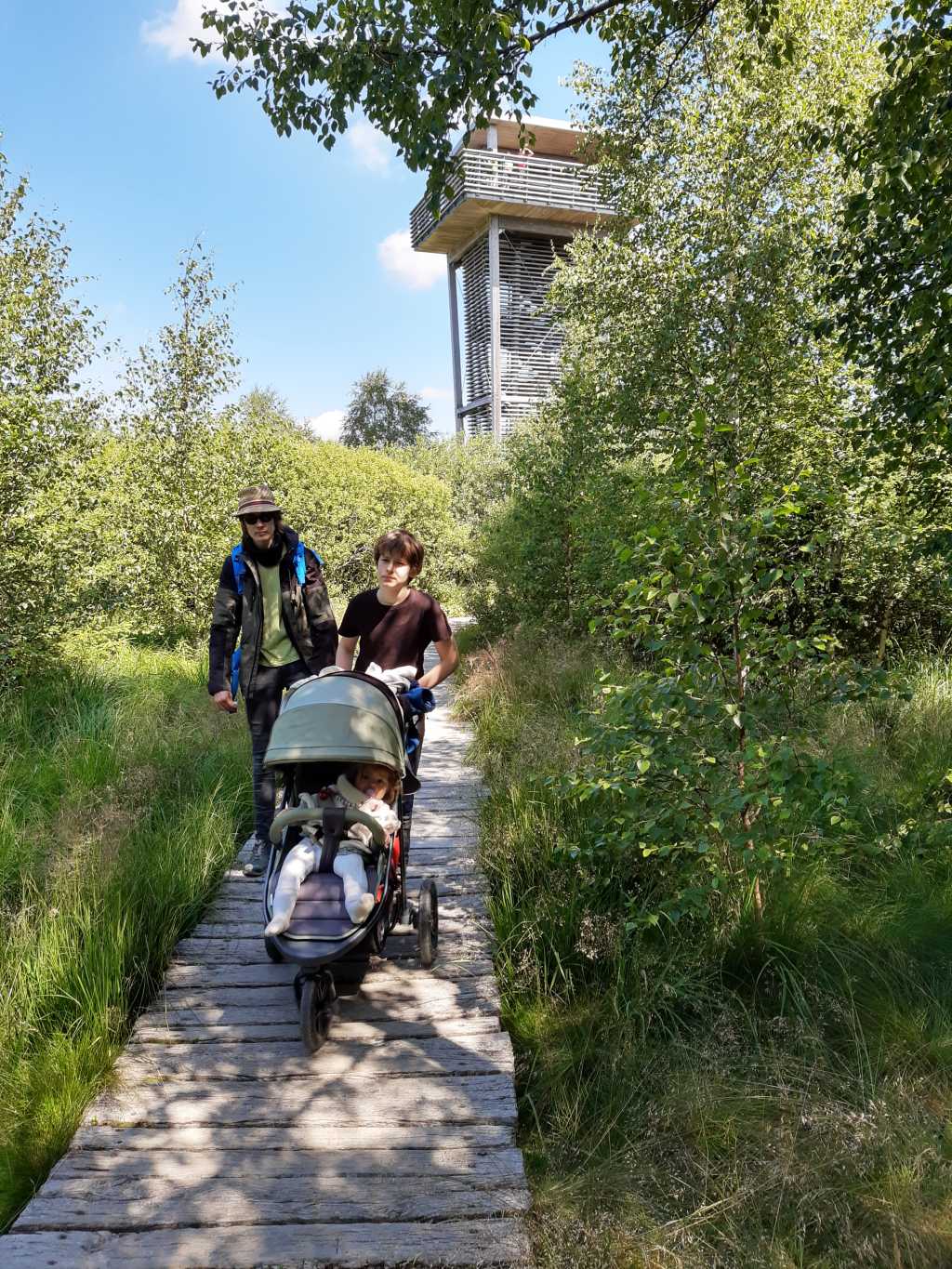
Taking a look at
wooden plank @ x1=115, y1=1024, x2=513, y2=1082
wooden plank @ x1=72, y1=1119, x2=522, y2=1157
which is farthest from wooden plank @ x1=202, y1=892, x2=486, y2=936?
wooden plank @ x1=72, y1=1119, x2=522, y2=1157

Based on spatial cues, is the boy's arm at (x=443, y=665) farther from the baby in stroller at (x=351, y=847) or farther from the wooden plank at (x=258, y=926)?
the wooden plank at (x=258, y=926)

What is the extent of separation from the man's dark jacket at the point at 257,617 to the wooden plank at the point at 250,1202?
8.41ft

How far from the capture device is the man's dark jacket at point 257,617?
4621mm

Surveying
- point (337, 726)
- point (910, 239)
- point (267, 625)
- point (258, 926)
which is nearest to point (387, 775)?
point (337, 726)

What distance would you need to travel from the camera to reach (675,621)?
3.59 m

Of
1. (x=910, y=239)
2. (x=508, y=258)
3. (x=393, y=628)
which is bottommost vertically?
(x=393, y=628)

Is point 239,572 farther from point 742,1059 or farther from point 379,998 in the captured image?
point 742,1059

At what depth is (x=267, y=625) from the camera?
15.4 feet

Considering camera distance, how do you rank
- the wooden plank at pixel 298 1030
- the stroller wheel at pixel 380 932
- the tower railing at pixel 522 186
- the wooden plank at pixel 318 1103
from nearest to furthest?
the wooden plank at pixel 318 1103
the wooden plank at pixel 298 1030
the stroller wheel at pixel 380 932
the tower railing at pixel 522 186

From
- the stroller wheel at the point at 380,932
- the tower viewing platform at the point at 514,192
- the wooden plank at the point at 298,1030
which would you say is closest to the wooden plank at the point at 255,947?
the stroller wheel at the point at 380,932

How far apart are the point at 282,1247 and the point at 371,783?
5.94ft

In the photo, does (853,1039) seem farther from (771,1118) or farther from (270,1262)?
(270,1262)

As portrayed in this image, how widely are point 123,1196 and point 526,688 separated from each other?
20.4ft

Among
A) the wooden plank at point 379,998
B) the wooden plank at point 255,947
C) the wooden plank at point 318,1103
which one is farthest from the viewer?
the wooden plank at point 255,947
